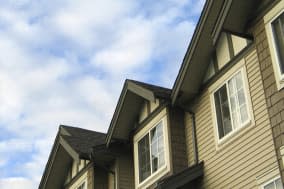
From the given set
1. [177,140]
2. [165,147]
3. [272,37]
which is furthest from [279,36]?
[165,147]

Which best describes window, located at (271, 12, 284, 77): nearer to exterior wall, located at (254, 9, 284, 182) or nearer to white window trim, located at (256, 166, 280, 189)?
exterior wall, located at (254, 9, 284, 182)

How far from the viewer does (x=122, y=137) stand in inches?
766

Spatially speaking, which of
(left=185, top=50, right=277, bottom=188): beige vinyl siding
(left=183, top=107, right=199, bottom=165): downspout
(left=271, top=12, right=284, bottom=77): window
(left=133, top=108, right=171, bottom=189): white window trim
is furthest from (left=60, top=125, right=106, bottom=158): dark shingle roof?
(left=271, top=12, right=284, bottom=77): window

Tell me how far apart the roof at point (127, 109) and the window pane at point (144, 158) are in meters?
1.13

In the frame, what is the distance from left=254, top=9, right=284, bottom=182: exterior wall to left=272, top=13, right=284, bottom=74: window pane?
29cm

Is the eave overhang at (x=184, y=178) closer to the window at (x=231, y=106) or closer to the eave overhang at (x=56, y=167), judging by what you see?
the window at (x=231, y=106)

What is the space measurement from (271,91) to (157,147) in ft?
18.5

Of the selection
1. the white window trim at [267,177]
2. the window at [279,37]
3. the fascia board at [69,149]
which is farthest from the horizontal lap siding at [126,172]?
the window at [279,37]

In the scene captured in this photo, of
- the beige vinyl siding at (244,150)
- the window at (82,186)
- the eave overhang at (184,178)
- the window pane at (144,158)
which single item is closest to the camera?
the beige vinyl siding at (244,150)

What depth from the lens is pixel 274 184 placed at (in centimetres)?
1246

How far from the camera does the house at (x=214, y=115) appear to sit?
42.4 feet

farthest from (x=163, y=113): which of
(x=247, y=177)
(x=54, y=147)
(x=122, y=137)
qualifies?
(x=54, y=147)

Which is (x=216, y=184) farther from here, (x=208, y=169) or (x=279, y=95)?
(x=279, y=95)

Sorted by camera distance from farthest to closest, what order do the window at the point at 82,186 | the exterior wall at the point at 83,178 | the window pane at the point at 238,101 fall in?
the window at the point at 82,186, the exterior wall at the point at 83,178, the window pane at the point at 238,101
